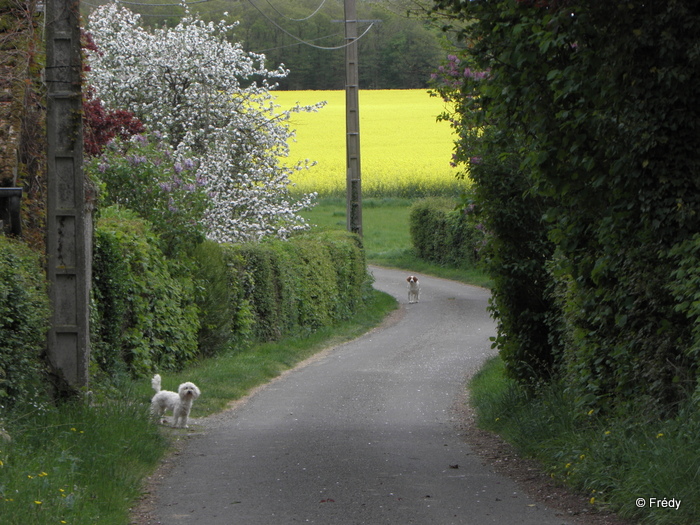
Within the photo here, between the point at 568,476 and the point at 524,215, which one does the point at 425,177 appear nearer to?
the point at 524,215

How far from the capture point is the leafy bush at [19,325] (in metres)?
7.86

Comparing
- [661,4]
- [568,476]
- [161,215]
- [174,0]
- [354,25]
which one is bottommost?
[568,476]

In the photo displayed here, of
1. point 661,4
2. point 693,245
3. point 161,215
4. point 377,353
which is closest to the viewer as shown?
point 693,245

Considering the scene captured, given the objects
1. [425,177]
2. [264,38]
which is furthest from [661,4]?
[425,177]

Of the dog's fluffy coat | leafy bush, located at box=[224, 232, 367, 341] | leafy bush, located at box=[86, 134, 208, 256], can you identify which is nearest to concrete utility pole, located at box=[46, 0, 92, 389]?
the dog's fluffy coat

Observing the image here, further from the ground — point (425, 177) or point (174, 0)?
point (174, 0)

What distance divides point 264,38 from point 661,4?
40.8 m

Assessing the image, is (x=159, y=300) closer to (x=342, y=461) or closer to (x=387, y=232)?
(x=342, y=461)

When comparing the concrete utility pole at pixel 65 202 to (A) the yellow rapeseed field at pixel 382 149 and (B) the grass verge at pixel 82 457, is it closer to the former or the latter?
(B) the grass verge at pixel 82 457

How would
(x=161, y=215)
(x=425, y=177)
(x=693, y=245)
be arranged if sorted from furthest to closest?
1. (x=425, y=177)
2. (x=161, y=215)
3. (x=693, y=245)

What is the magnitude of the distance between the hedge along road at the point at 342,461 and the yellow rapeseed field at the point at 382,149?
33.3 meters

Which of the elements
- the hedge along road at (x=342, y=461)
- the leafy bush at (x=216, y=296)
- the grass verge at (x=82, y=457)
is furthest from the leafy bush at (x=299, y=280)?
the grass verge at (x=82, y=457)

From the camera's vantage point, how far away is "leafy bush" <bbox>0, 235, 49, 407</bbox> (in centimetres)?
786

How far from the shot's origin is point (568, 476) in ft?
24.5
